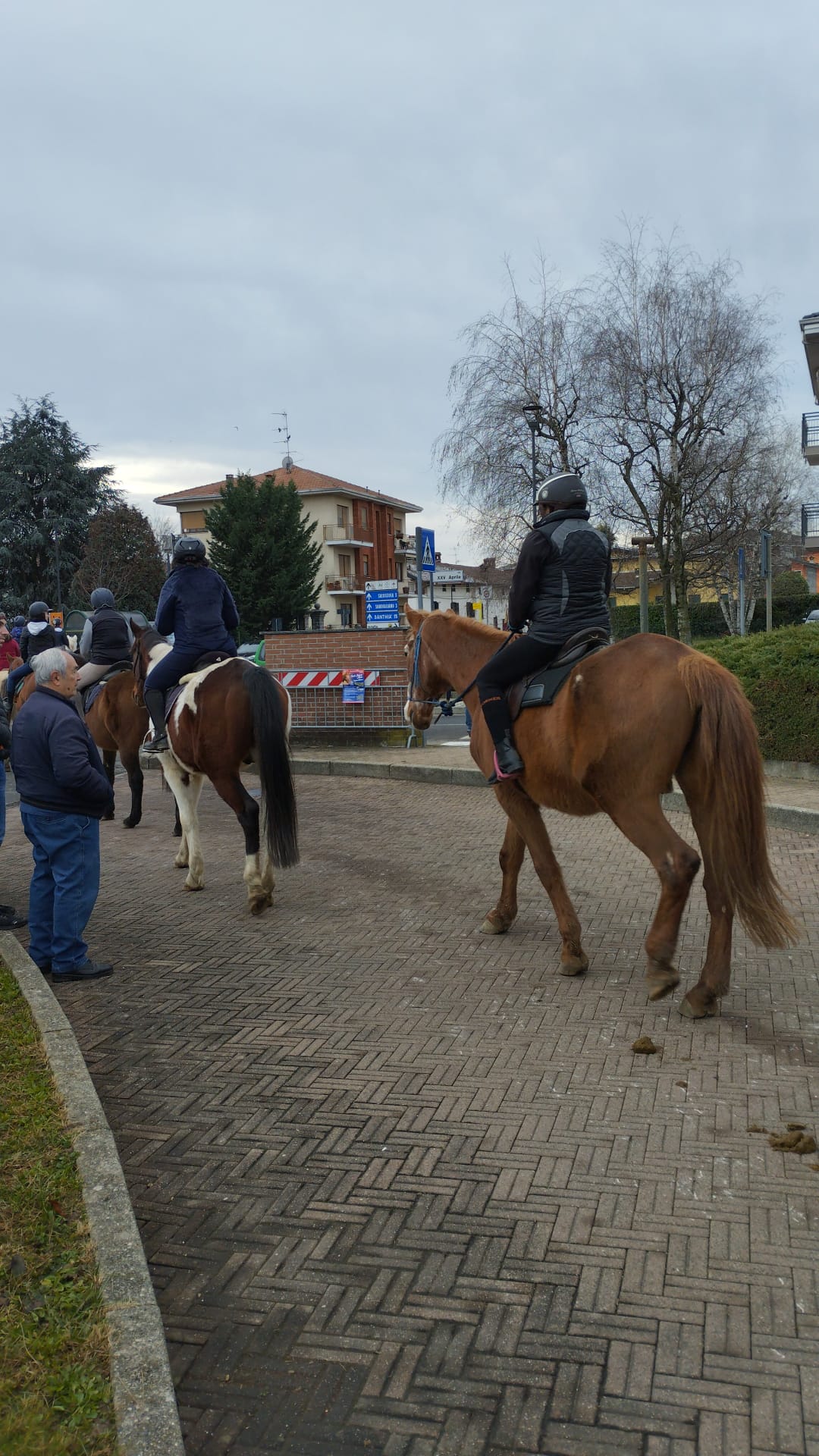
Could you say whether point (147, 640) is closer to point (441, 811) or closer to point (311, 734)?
point (441, 811)

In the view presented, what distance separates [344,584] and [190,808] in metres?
81.8

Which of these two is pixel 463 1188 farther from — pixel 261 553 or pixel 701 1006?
pixel 261 553

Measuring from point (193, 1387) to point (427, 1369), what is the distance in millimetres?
619

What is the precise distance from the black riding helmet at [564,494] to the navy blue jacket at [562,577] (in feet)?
0.12

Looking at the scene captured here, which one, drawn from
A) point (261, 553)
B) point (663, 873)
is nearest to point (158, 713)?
point (663, 873)

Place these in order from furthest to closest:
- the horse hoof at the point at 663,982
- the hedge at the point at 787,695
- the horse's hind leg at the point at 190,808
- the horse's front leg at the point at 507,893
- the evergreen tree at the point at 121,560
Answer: the evergreen tree at the point at 121,560 < the hedge at the point at 787,695 < the horse's hind leg at the point at 190,808 < the horse's front leg at the point at 507,893 < the horse hoof at the point at 663,982

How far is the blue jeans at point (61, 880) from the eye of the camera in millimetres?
6297

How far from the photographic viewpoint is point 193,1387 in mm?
2914

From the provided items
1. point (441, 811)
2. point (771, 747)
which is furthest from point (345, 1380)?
point (771, 747)

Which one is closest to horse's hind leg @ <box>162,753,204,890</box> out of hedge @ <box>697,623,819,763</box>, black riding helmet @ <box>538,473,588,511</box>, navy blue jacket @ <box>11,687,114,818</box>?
navy blue jacket @ <box>11,687,114,818</box>

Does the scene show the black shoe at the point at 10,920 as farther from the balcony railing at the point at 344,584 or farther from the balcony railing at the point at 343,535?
the balcony railing at the point at 343,535

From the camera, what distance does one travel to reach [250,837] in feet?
26.7

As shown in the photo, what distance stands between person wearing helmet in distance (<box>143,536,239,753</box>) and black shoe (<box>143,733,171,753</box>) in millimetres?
434

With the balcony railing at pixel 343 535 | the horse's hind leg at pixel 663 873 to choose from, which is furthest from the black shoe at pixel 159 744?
the balcony railing at pixel 343 535
